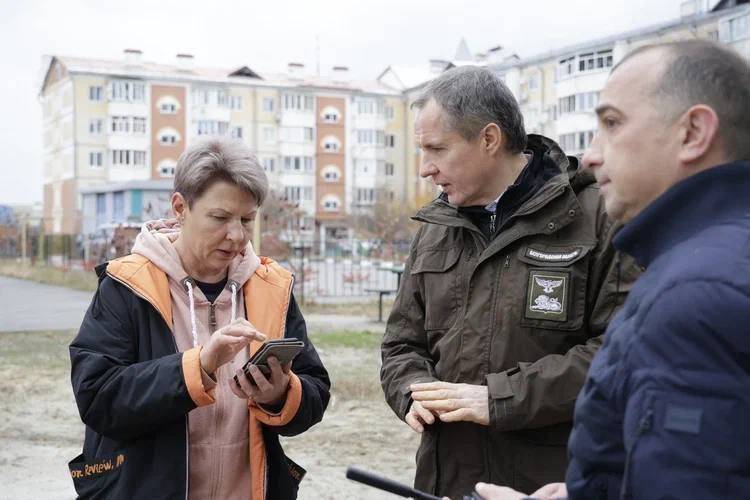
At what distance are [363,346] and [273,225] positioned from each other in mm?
7307

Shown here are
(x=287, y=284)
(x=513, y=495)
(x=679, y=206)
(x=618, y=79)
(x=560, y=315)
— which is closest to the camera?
(x=679, y=206)

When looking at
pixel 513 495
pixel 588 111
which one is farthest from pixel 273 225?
pixel 588 111

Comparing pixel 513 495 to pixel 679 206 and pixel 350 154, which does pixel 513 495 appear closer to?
pixel 679 206

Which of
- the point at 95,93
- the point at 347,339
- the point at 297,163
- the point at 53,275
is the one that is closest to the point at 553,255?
the point at 347,339

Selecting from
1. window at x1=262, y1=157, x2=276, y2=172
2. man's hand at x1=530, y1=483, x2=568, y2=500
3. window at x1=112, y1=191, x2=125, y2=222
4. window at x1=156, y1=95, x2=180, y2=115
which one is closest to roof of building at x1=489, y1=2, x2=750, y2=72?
window at x1=112, y1=191, x2=125, y2=222

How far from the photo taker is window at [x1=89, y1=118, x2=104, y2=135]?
54750 millimetres

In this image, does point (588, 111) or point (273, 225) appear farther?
point (588, 111)

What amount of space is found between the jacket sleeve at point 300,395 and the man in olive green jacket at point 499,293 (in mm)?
257

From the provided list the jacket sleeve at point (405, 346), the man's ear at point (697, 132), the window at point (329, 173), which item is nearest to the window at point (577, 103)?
the window at point (329, 173)

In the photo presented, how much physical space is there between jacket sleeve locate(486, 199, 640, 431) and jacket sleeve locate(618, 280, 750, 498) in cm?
118

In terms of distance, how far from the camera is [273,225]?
696 inches

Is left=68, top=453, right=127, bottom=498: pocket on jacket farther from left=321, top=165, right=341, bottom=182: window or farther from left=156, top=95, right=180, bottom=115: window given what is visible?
left=321, top=165, right=341, bottom=182: window

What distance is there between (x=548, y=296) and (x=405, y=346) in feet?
2.12

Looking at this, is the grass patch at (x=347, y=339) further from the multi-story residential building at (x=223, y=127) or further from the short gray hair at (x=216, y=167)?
the multi-story residential building at (x=223, y=127)
